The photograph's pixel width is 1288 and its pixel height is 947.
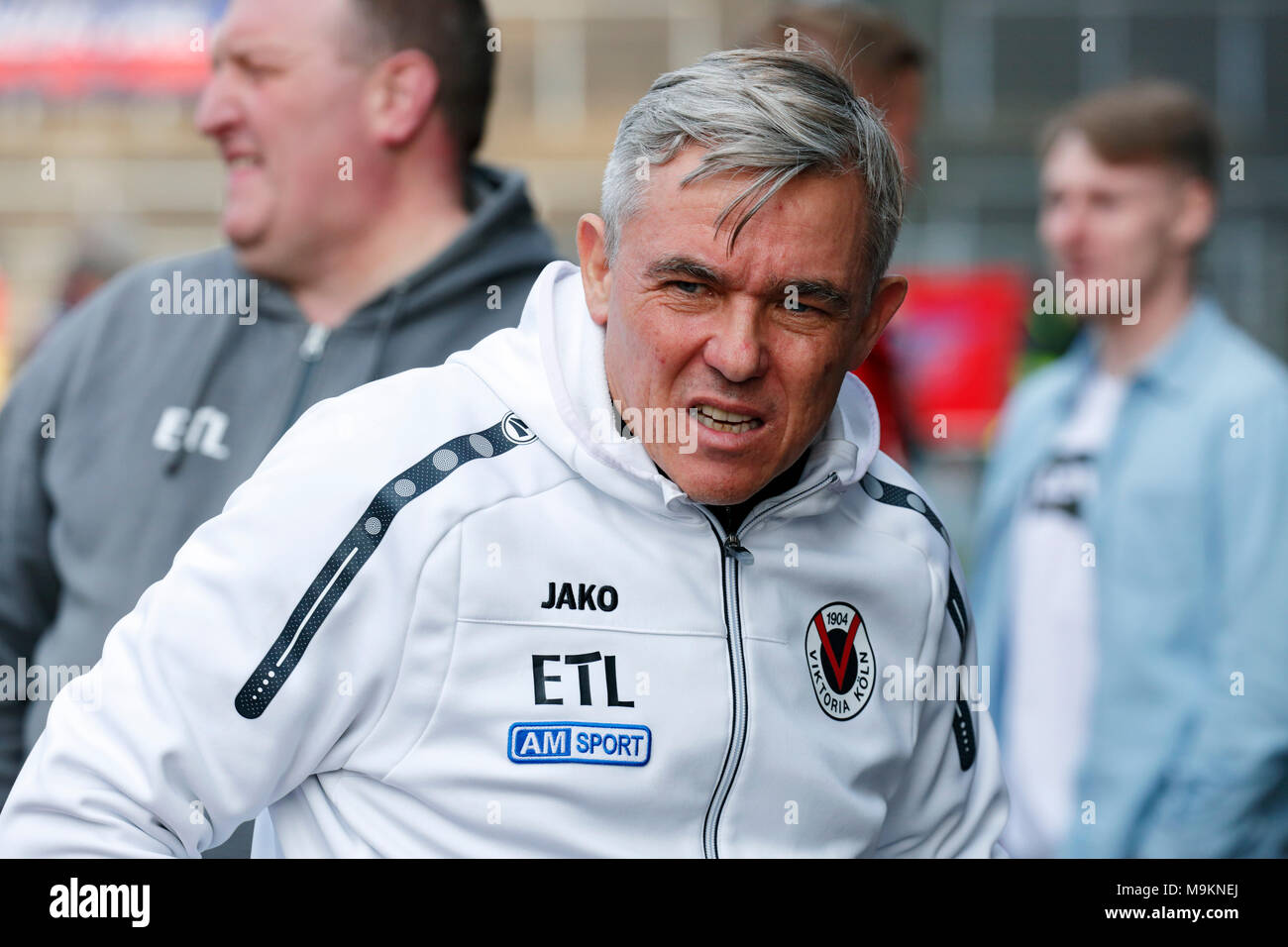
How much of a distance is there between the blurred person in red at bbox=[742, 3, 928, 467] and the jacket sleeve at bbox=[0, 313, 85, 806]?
1566 millimetres

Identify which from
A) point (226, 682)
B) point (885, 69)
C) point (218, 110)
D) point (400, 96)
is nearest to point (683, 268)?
point (226, 682)

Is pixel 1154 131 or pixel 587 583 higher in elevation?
pixel 1154 131

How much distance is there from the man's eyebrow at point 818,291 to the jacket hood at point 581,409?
19 centimetres

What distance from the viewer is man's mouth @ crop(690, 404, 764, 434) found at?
1.67m

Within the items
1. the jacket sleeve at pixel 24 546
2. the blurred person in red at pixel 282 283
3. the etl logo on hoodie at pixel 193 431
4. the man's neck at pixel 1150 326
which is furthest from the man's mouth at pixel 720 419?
the man's neck at pixel 1150 326

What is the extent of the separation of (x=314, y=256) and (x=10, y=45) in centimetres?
1500

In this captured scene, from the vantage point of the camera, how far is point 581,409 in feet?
5.64

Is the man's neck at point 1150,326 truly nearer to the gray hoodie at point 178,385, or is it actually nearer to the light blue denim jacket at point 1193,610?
the light blue denim jacket at point 1193,610

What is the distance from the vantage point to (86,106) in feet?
51.5

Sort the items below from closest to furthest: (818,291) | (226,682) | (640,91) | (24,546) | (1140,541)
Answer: (226,682) < (818,291) < (24,546) < (1140,541) < (640,91)

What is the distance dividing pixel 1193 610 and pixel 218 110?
2.37 m

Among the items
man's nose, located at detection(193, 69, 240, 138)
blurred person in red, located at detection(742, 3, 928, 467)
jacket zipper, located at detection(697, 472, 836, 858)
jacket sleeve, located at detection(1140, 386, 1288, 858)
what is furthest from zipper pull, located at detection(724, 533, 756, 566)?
jacket sleeve, located at detection(1140, 386, 1288, 858)
